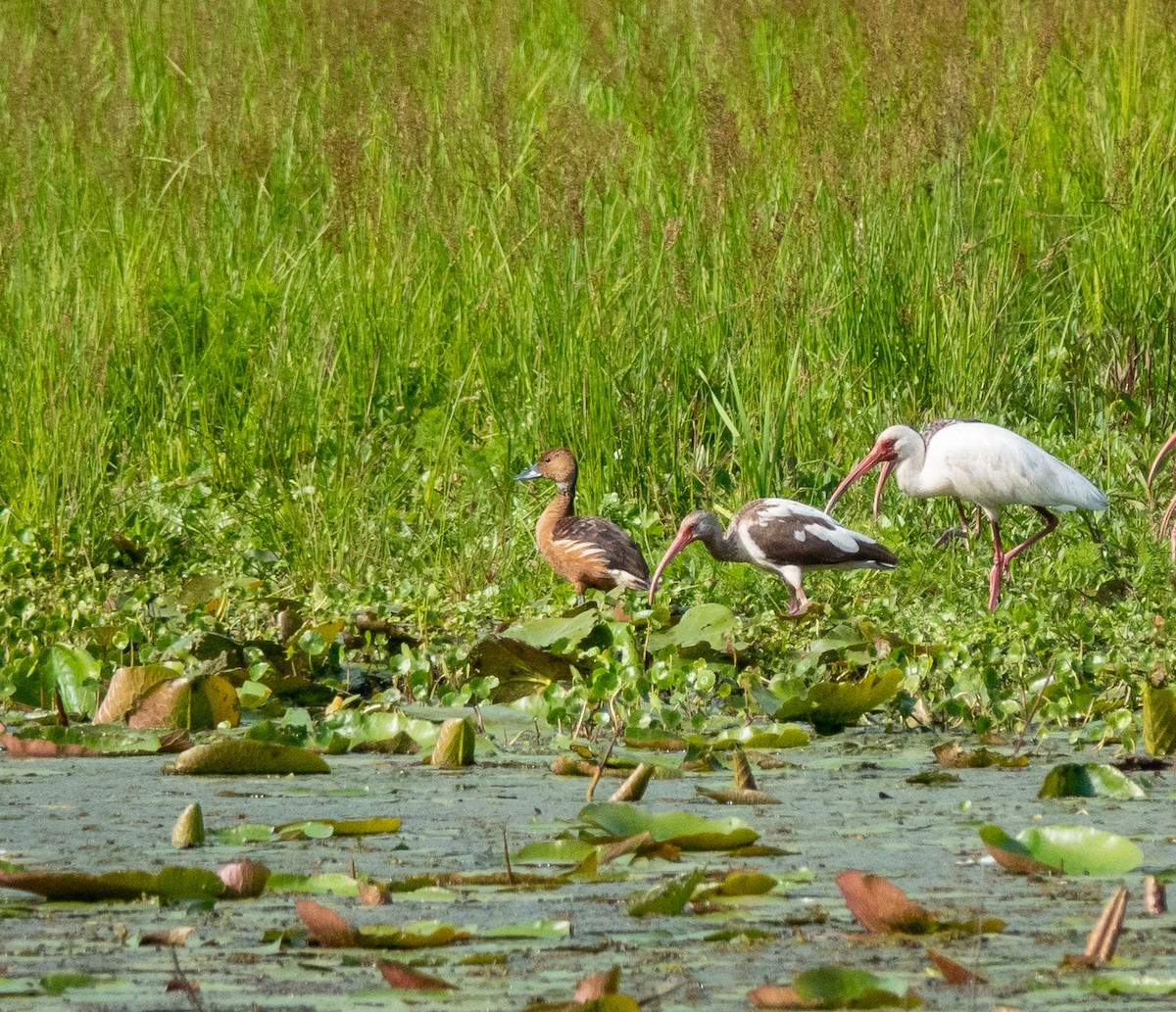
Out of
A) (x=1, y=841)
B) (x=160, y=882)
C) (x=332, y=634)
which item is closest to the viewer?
(x=160, y=882)

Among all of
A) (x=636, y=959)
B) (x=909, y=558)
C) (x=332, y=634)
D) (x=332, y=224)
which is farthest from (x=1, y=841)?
(x=332, y=224)

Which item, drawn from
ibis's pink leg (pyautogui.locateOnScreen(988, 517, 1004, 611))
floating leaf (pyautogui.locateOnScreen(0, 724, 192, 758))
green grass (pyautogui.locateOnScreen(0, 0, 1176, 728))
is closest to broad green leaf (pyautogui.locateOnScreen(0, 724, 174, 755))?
floating leaf (pyautogui.locateOnScreen(0, 724, 192, 758))

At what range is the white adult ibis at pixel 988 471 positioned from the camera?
647 cm

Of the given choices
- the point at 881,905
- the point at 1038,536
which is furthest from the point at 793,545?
the point at 881,905

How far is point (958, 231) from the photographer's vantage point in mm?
7348

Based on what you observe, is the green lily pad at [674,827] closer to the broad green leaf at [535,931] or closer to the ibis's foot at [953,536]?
the broad green leaf at [535,931]

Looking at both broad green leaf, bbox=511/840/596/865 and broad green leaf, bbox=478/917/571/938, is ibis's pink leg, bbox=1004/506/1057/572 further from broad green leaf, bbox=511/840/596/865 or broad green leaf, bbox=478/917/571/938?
broad green leaf, bbox=478/917/571/938

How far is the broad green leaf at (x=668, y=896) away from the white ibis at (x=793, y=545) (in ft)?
11.0

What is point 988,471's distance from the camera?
21.3ft

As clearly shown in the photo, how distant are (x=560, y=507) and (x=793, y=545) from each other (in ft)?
3.53

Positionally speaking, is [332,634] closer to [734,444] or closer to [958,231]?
[734,444]

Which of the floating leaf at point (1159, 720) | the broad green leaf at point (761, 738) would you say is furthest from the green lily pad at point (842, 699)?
the floating leaf at point (1159, 720)

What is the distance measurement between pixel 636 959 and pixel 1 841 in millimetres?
1349

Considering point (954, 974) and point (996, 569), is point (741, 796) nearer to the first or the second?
point (954, 974)
